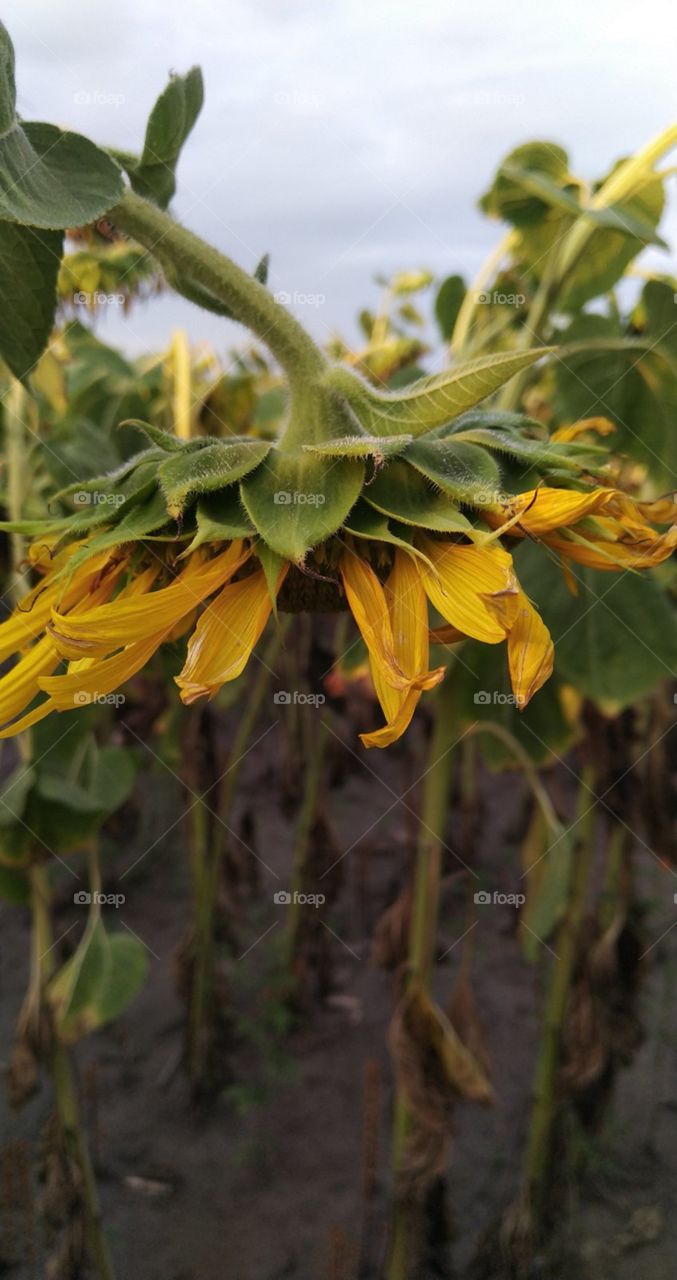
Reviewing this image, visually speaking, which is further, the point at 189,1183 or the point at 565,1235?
the point at 189,1183

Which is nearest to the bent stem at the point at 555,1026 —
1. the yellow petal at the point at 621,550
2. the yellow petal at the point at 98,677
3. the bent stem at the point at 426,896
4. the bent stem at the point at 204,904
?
the bent stem at the point at 426,896

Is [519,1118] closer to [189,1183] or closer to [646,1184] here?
[646,1184]

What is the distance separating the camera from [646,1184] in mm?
1527

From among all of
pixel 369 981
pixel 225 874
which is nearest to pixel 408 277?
pixel 225 874

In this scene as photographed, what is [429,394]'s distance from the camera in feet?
1.37

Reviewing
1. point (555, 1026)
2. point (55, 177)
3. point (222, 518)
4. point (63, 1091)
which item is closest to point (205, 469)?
point (222, 518)

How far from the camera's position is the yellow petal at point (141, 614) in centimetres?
39

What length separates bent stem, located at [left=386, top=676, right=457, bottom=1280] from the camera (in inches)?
38.0

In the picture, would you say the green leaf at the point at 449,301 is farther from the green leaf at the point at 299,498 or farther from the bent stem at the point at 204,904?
the bent stem at the point at 204,904

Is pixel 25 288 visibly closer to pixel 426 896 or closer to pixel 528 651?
pixel 528 651

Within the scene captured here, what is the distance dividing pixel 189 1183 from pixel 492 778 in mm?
1932

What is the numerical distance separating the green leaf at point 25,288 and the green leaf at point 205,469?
0.29 feet

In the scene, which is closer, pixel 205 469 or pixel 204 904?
pixel 205 469

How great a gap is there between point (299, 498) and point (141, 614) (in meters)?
0.09
